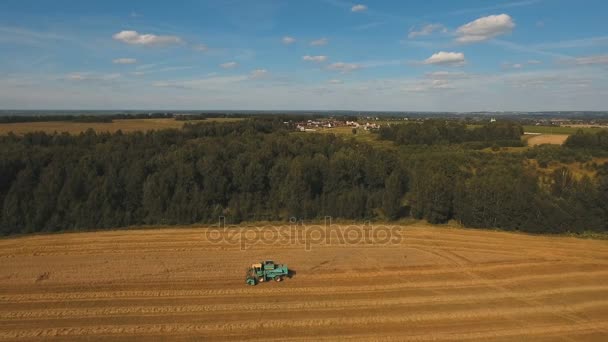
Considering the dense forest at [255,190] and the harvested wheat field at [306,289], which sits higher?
the dense forest at [255,190]

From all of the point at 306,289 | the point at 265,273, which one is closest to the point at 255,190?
the point at 265,273

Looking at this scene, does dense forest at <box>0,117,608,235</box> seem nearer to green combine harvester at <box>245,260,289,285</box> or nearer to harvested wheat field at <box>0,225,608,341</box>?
harvested wheat field at <box>0,225,608,341</box>

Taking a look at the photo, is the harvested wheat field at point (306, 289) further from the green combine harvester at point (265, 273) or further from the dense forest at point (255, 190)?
the dense forest at point (255, 190)

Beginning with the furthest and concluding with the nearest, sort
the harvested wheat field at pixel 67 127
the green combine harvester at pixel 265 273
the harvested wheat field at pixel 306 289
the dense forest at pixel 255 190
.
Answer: the harvested wheat field at pixel 67 127 → the dense forest at pixel 255 190 → the green combine harvester at pixel 265 273 → the harvested wheat field at pixel 306 289

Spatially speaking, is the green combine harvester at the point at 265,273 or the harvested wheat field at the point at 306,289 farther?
the green combine harvester at the point at 265,273

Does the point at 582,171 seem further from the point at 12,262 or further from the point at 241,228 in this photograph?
the point at 12,262

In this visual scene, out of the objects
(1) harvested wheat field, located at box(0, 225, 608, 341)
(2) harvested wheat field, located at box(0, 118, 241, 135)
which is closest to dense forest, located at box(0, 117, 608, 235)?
(1) harvested wheat field, located at box(0, 225, 608, 341)

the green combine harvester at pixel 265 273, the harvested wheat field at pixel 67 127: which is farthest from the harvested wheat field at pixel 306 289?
the harvested wheat field at pixel 67 127
